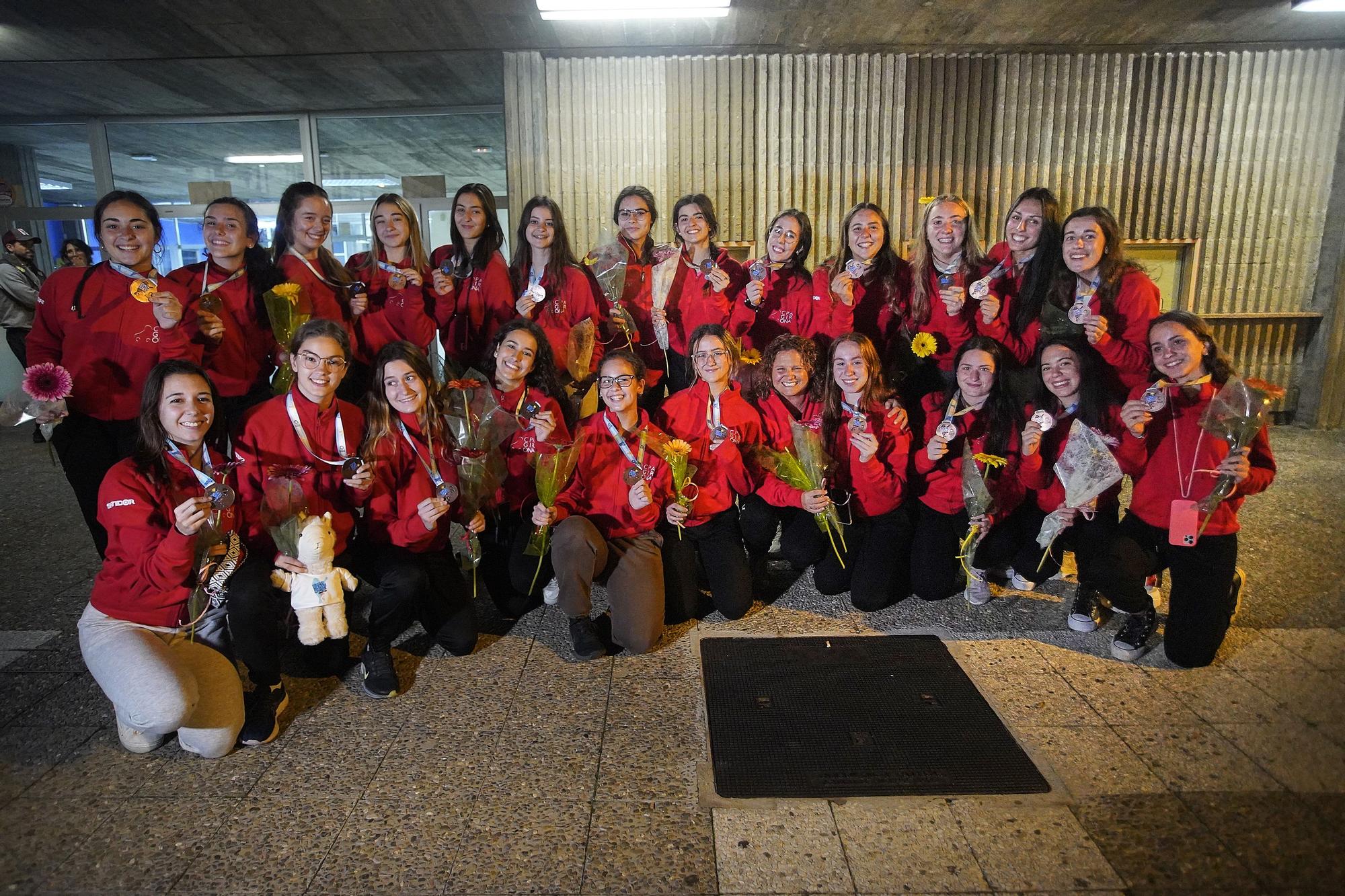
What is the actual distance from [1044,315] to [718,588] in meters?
2.52

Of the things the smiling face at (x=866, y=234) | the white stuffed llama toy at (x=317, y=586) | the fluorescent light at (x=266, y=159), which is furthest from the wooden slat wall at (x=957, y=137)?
the white stuffed llama toy at (x=317, y=586)

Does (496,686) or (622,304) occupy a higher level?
(622,304)

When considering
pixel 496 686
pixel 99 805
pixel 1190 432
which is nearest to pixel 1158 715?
pixel 1190 432

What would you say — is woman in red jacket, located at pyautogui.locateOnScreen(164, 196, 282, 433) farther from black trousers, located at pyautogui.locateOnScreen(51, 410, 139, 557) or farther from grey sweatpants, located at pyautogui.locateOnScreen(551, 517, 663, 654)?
grey sweatpants, located at pyautogui.locateOnScreen(551, 517, 663, 654)

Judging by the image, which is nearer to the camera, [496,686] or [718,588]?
[496,686]

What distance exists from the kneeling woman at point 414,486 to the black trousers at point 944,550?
2.54m

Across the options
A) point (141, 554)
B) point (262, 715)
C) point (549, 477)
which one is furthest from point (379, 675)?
point (549, 477)

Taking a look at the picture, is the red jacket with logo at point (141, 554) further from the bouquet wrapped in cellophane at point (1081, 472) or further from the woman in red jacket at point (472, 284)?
the bouquet wrapped in cellophane at point (1081, 472)

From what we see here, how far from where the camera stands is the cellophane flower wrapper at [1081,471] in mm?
3795

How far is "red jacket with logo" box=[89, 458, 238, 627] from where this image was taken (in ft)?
10.3

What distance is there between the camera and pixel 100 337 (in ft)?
13.2

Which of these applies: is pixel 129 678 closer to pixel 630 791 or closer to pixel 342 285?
pixel 630 791

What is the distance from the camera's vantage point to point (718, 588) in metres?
4.25

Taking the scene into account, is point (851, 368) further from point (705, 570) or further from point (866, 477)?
point (705, 570)
